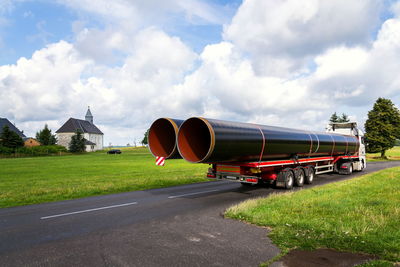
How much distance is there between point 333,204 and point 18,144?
80.0 metres

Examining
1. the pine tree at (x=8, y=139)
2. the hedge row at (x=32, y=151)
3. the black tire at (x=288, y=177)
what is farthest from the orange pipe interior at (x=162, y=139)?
the pine tree at (x=8, y=139)

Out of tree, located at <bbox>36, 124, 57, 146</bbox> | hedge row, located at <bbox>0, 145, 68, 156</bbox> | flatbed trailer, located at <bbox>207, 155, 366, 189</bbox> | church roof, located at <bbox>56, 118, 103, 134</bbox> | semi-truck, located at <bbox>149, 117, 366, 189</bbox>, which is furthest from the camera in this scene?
church roof, located at <bbox>56, 118, 103, 134</bbox>

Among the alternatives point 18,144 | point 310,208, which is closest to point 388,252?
point 310,208

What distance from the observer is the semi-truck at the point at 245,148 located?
9945mm

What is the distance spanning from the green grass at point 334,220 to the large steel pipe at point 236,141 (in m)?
2.00

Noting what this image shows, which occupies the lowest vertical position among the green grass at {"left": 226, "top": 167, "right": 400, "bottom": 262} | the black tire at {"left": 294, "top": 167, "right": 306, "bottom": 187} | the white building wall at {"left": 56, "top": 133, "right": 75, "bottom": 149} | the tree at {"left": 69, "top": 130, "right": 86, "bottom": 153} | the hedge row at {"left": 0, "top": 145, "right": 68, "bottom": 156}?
the green grass at {"left": 226, "top": 167, "right": 400, "bottom": 262}

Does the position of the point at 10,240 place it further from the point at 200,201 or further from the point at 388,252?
the point at 388,252

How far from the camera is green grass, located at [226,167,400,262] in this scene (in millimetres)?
5359

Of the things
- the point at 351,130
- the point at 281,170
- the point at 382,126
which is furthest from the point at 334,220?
the point at 382,126

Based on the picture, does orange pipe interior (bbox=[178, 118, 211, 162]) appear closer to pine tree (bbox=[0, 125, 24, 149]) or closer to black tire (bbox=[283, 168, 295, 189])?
black tire (bbox=[283, 168, 295, 189])

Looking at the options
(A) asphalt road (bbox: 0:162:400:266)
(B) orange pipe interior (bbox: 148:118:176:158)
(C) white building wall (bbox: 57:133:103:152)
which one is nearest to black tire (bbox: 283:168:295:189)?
(A) asphalt road (bbox: 0:162:400:266)

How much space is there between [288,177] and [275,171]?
769mm

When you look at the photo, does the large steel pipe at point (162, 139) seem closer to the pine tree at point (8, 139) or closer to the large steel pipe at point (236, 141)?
the large steel pipe at point (236, 141)

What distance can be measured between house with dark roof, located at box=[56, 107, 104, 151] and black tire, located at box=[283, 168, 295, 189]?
109 metres
